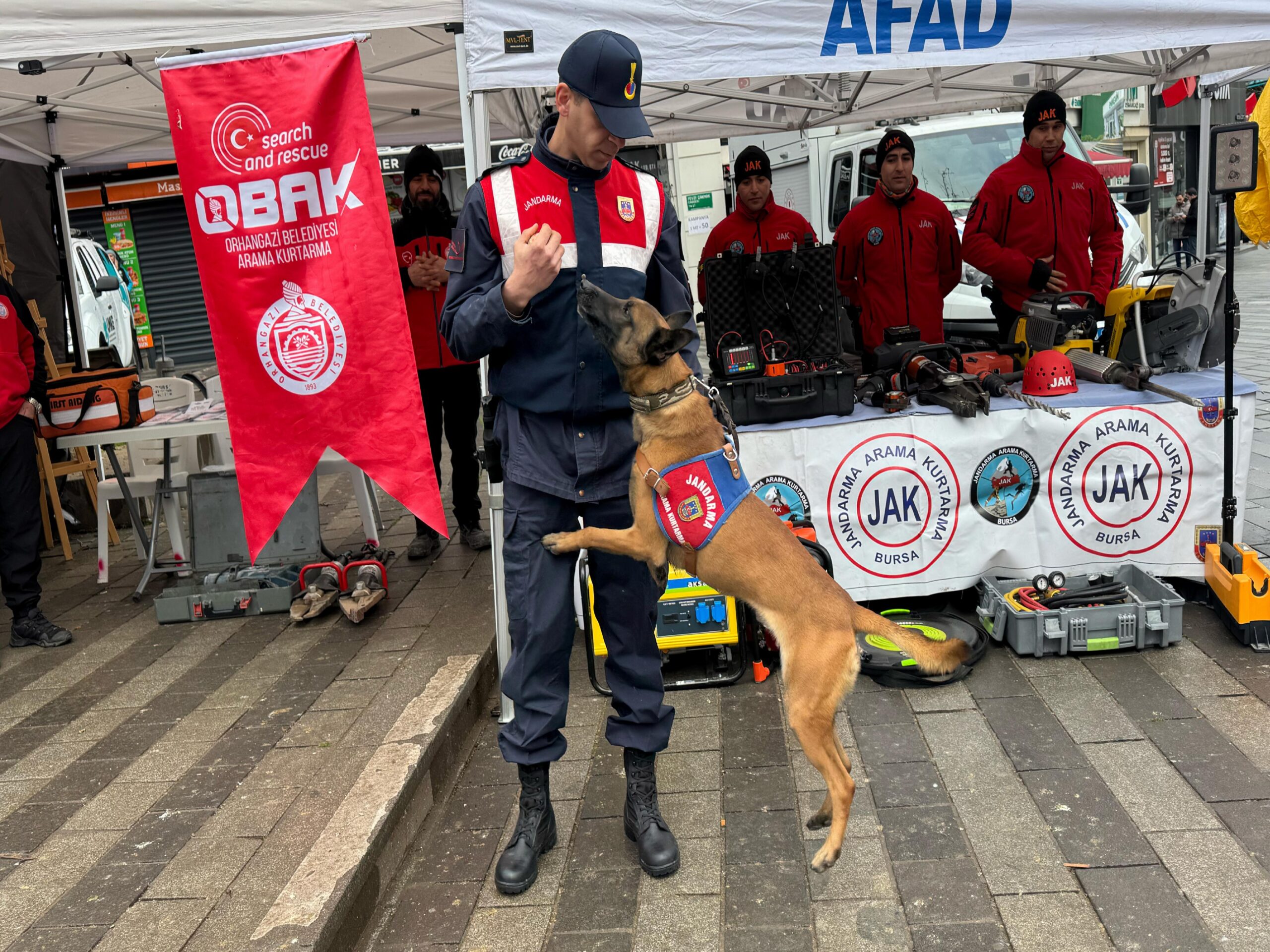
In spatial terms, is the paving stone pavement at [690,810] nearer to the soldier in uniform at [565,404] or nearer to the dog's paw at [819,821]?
the dog's paw at [819,821]

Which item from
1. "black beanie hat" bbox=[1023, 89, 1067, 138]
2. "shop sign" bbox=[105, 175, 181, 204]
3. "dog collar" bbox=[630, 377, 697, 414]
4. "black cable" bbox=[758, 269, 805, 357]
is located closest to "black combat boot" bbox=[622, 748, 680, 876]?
"dog collar" bbox=[630, 377, 697, 414]

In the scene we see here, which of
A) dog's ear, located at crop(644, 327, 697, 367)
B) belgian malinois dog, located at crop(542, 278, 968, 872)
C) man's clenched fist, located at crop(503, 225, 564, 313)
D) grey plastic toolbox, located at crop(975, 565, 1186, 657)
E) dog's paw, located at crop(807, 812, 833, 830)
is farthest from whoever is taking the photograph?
grey plastic toolbox, located at crop(975, 565, 1186, 657)

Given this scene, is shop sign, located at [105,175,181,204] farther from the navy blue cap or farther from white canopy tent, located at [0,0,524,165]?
the navy blue cap

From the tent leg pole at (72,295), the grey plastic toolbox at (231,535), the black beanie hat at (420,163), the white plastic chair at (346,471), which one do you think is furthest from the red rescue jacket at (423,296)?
the tent leg pole at (72,295)

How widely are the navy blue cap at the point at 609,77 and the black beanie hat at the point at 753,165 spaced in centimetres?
424

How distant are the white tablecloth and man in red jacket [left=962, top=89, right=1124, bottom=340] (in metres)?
1.35

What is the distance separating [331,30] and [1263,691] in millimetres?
4589

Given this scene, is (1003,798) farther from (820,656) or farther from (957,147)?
(957,147)

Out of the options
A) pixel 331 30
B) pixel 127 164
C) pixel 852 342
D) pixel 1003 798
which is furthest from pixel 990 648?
pixel 127 164

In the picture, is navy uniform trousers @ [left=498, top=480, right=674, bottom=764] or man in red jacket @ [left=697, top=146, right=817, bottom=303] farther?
man in red jacket @ [left=697, top=146, right=817, bottom=303]

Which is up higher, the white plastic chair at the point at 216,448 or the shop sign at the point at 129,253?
the shop sign at the point at 129,253

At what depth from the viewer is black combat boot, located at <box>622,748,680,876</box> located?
309 centimetres

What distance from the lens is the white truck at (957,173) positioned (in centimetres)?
959

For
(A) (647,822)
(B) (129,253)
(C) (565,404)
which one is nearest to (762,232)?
(C) (565,404)
